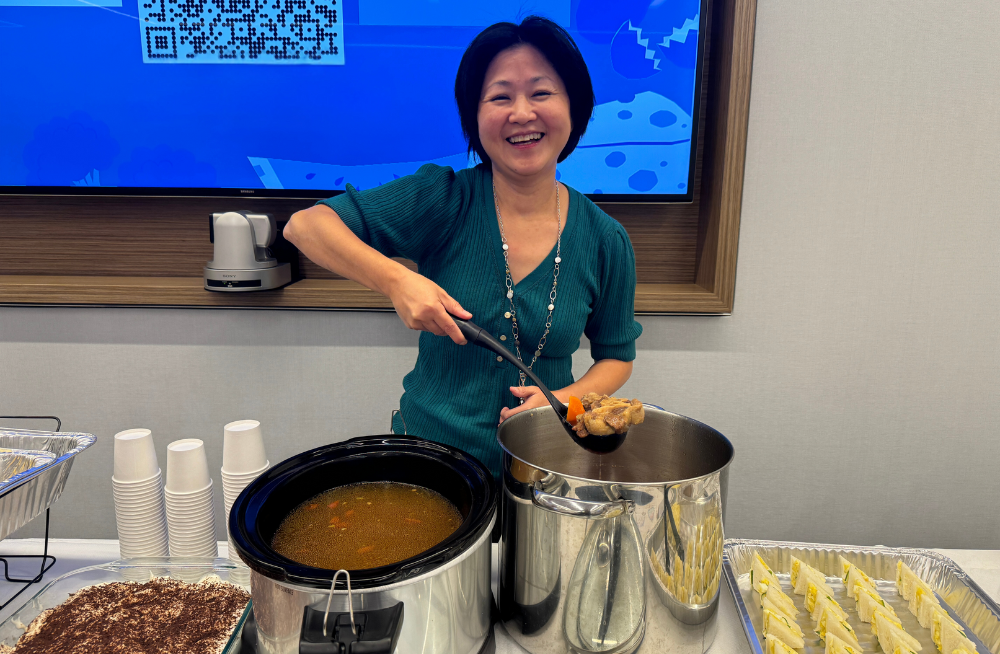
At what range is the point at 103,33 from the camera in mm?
1863

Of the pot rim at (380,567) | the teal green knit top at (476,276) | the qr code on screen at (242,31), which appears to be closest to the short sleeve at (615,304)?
the teal green knit top at (476,276)

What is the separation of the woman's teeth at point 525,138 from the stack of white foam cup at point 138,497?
2.54ft

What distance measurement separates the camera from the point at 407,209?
116 cm

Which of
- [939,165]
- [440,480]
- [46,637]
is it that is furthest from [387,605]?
[939,165]

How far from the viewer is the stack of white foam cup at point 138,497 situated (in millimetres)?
861

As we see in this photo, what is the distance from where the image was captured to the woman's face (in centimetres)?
112

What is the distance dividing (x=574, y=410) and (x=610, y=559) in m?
0.25

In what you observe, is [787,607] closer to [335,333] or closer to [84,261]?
[335,333]

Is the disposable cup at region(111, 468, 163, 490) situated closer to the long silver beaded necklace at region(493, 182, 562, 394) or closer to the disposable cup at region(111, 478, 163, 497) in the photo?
the disposable cup at region(111, 478, 163, 497)

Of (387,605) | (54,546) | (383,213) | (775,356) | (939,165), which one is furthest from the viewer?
(775,356)

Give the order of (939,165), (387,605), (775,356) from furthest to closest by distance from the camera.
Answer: (775,356) < (939,165) < (387,605)

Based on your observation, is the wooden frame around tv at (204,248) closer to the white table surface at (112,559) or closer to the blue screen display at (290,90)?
the blue screen display at (290,90)

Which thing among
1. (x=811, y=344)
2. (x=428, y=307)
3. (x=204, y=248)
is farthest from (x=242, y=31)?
(x=811, y=344)

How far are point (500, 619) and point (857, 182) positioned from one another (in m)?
1.74
